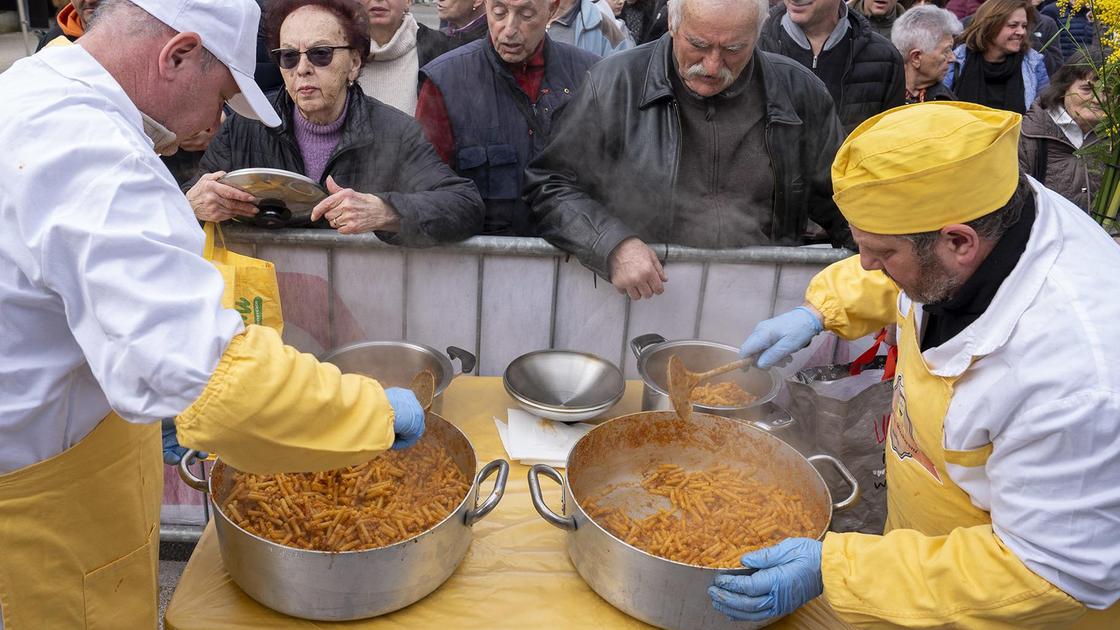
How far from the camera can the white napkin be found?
2.72 m

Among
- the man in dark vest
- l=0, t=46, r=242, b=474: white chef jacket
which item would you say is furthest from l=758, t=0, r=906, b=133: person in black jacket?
l=0, t=46, r=242, b=474: white chef jacket

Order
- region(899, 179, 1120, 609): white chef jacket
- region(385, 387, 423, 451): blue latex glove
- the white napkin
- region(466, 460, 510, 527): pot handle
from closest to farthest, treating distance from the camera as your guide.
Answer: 1. region(899, 179, 1120, 609): white chef jacket
2. region(385, 387, 423, 451): blue latex glove
3. region(466, 460, 510, 527): pot handle
4. the white napkin

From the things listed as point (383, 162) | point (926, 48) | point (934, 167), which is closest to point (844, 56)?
point (926, 48)

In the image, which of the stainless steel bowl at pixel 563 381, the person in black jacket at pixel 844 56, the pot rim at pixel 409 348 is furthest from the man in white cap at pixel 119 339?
the person in black jacket at pixel 844 56

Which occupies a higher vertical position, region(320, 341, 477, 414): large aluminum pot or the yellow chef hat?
the yellow chef hat

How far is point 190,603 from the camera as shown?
206cm

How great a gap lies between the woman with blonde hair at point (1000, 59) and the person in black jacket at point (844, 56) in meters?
1.57

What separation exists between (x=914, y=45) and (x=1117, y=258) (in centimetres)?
417

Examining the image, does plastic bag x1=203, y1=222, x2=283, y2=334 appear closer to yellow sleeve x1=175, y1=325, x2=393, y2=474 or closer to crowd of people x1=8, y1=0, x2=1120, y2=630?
crowd of people x1=8, y1=0, x2=1120, y2=630

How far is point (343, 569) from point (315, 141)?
2.21 meters

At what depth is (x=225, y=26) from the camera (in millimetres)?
1793

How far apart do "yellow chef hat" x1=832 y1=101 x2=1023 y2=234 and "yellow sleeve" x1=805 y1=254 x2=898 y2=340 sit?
874mm

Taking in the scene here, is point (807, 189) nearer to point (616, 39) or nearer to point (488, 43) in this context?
point (488, 43)

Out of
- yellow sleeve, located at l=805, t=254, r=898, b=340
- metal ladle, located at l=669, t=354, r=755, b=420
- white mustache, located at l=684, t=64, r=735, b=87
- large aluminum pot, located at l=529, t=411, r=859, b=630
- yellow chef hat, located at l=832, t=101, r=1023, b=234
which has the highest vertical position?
white mustache, located at l=684, t=64, r=735, b=87
